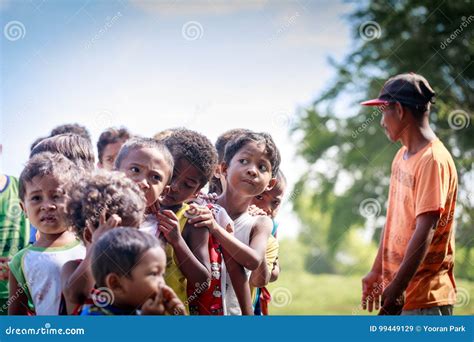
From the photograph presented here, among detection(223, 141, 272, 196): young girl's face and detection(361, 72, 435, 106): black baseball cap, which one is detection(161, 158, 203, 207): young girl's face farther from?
detection(361, 72, 435, 106): black baseball cap

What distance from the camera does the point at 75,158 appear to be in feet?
11.6

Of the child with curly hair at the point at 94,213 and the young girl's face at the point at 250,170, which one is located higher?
the young girl's face at the point at 250,170

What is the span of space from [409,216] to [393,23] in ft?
20.1

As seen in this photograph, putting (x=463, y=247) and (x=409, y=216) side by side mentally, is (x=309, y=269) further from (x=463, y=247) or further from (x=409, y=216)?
(x=409, y=216)

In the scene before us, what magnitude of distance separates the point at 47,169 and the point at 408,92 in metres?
1.94

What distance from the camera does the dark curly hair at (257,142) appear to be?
3.57 meters

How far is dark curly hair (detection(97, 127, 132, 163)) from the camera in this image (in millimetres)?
4355

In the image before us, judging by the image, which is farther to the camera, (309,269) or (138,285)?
(309,269)

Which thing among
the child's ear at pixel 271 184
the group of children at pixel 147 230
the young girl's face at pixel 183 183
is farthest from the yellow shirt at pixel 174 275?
the child's ear at pixel 271 184

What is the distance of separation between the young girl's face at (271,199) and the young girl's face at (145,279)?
3.93ft

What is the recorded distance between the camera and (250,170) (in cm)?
349

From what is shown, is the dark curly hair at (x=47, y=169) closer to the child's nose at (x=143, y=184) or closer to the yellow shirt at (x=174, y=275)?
the child's nose at (x=143, y=184)

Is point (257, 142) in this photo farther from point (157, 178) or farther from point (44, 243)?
point (44, 243)

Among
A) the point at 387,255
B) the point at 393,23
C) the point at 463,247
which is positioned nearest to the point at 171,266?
the point at 387,255
